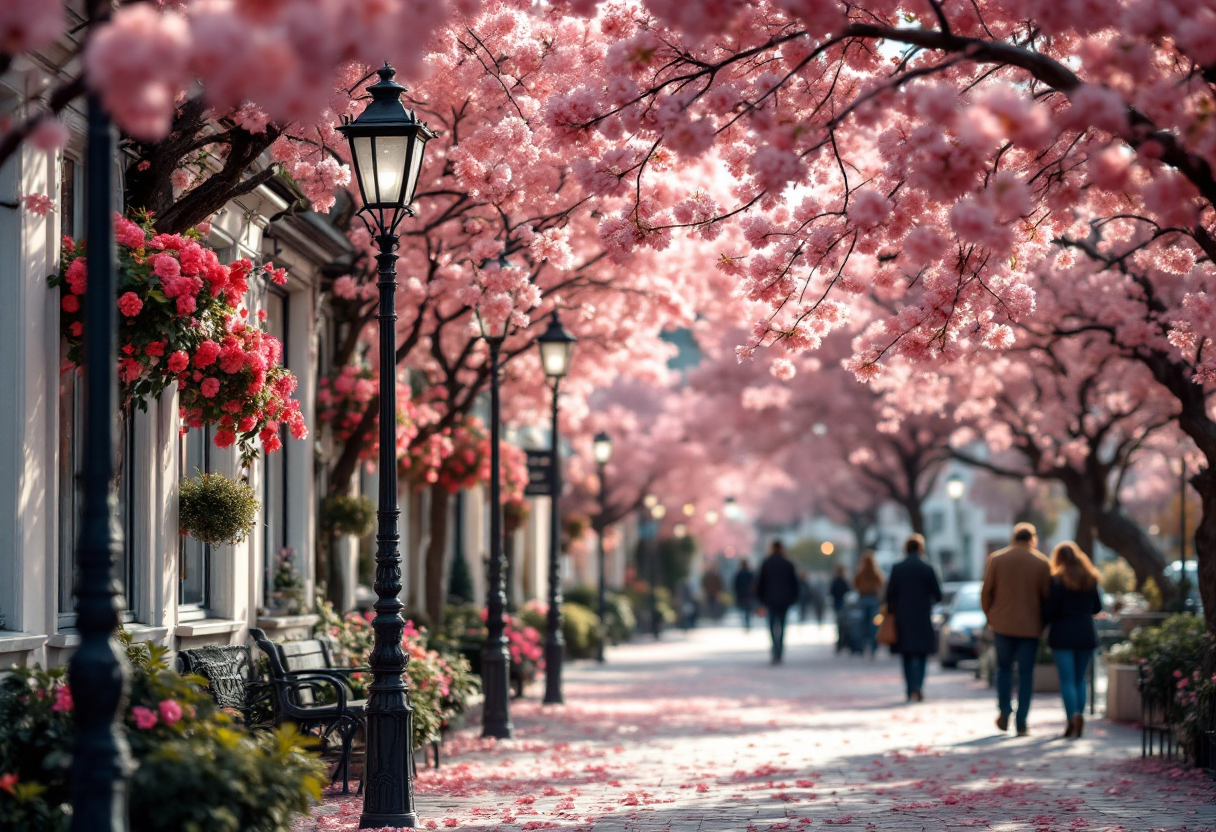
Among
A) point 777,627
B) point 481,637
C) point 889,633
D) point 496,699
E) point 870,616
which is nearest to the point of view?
point 496,699

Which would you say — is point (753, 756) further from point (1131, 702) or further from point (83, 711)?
point (83, 711)

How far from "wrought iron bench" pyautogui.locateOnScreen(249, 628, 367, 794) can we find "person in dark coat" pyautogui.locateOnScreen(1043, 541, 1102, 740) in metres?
6.79

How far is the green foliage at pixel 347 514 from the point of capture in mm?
15125

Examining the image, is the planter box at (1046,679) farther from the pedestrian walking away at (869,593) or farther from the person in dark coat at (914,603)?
the pedestrian walking away at (869,593)

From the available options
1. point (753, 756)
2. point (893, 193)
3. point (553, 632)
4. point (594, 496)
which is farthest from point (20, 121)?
point (594, 496)

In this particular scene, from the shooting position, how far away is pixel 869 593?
2888cm

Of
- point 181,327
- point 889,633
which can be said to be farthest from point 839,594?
point 181,327

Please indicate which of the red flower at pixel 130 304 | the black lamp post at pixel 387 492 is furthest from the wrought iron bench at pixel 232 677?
the red flower at pixel 130 304

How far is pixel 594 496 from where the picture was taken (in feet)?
137

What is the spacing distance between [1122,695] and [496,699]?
648 cm

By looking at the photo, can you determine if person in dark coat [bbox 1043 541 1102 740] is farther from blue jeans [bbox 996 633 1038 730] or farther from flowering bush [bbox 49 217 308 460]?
flowering bush [bbox 49 217 308 460]

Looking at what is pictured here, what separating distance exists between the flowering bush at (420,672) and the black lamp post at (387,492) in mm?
2244

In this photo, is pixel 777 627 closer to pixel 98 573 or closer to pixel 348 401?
pixel 348 401

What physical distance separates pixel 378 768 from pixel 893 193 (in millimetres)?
4534
